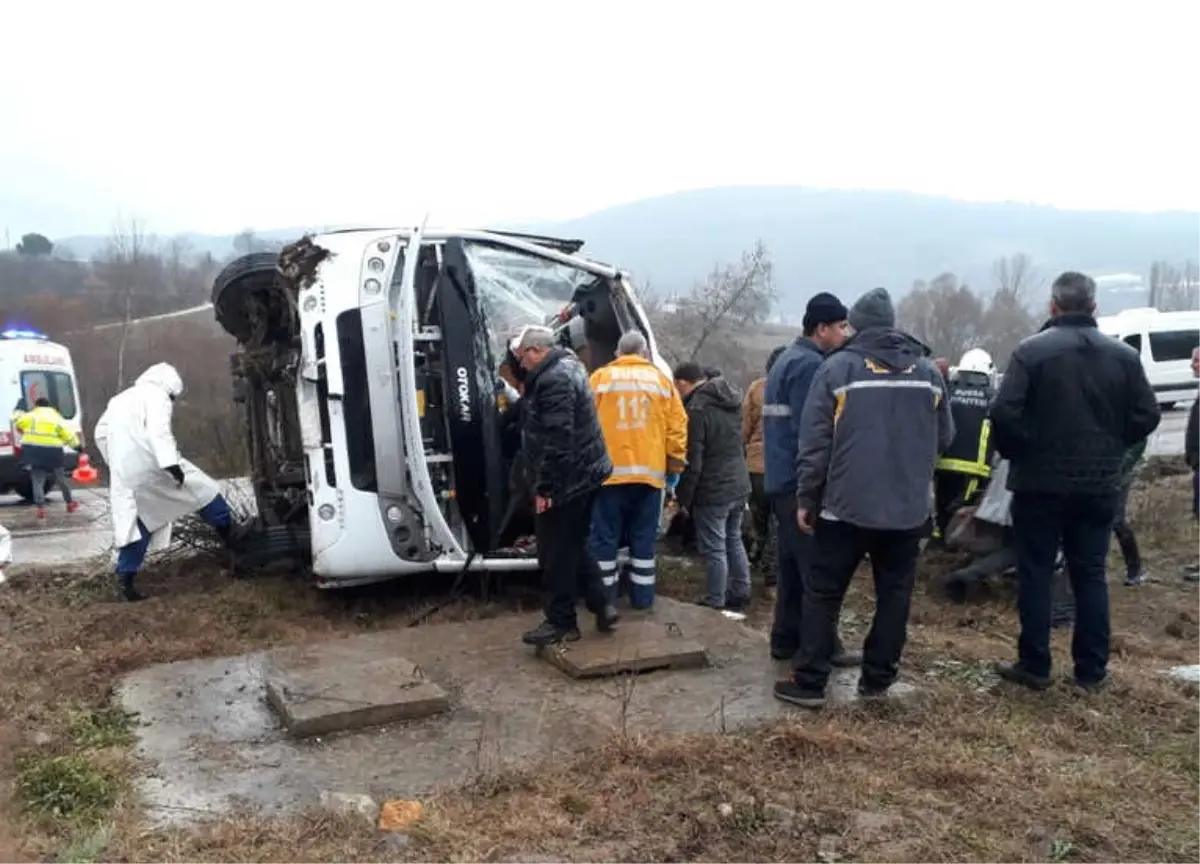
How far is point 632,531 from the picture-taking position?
5.69m

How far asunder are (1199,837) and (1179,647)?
2949mm

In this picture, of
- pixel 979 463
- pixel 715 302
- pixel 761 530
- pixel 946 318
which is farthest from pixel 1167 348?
pixel 946 318

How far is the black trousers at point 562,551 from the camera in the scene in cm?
482

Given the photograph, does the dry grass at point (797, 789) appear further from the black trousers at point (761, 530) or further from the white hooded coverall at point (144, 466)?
the black trousers at point (761, 530)

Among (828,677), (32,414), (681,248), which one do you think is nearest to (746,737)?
(828,677)

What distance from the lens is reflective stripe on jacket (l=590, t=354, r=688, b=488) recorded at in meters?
5.52

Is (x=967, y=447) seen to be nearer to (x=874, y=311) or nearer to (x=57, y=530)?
(x=874, y=311)

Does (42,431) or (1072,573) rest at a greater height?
(1072,573)

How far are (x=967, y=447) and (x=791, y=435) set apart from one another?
299 cm

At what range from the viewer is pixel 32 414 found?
12.9m

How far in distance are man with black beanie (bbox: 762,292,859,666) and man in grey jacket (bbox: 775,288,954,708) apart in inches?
14.7

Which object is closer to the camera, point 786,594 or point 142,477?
point 786,594

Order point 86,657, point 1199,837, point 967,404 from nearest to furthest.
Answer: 1. point 1199,837
2. point 86,657
3. point 967,404

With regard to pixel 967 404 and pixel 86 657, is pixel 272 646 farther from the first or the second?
pixel 967 404
